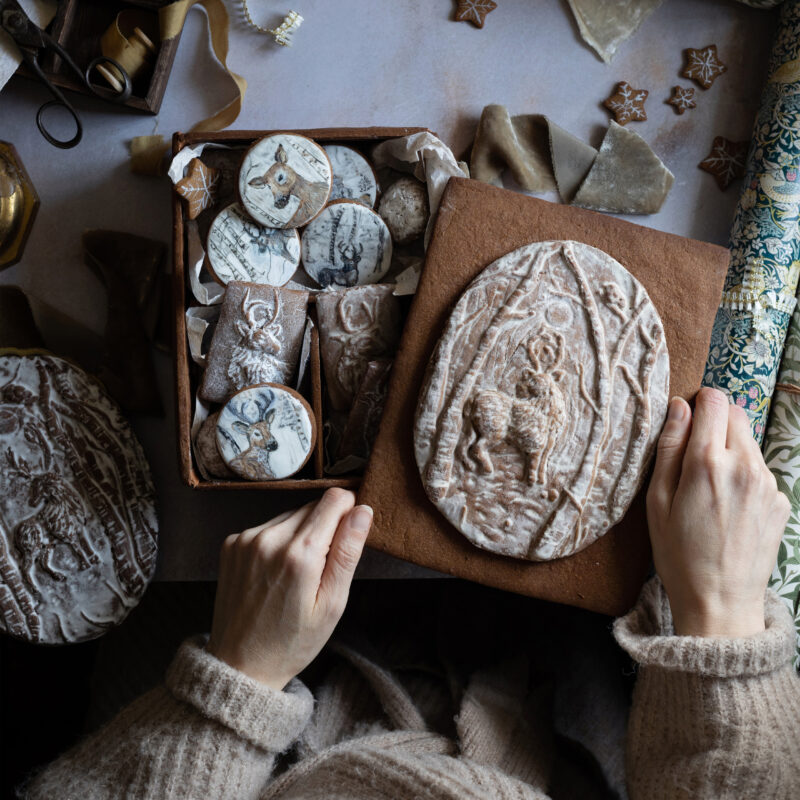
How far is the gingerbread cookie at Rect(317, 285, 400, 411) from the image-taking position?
106 centimetres

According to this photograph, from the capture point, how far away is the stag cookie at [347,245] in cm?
109

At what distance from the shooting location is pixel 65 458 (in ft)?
3.68

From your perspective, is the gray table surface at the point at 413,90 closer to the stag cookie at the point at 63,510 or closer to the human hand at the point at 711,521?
the stag cookie at the point at 63,510

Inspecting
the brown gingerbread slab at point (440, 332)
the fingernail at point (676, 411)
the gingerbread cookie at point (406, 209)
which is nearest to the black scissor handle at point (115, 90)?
the gingerbread cookie at point (406, 209)

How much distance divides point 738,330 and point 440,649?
728 mm

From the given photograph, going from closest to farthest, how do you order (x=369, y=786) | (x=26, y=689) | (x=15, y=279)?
(x=369, y=786) < (x=15, y=279) < (x=26, y=689)

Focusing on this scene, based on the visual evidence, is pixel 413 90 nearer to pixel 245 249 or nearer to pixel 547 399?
pixel 245 249

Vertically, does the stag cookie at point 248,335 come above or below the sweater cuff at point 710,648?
above

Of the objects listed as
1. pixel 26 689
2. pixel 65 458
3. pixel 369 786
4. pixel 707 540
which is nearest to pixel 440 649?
pixel 369 786

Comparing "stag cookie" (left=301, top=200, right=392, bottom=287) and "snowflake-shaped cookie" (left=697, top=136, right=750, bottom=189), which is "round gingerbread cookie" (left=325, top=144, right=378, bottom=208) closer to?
"stag cookie" (left=301, top=200, right=392, bottom=287)

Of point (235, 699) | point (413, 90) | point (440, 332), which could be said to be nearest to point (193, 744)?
point (235, 699)

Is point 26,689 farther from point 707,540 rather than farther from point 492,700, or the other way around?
point 707,540

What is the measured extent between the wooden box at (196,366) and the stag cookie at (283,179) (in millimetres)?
29

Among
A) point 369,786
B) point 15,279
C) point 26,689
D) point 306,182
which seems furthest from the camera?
point 26,689
